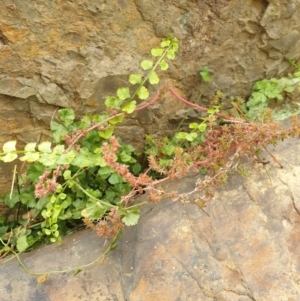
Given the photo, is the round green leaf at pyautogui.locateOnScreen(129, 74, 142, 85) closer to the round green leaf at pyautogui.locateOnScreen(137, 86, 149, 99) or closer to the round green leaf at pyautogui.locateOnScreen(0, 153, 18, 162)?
the round green leaf at pyautogui.locateOnScreen(137, 86, 149, 99)

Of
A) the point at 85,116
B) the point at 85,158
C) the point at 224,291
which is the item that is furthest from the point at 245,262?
the point at 85,116

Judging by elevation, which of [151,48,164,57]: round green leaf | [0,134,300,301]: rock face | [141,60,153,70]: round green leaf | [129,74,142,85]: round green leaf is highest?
[151,48,164,57]: round green leaf

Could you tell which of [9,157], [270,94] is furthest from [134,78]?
[270,94]

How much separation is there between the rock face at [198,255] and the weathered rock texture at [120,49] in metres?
0.57

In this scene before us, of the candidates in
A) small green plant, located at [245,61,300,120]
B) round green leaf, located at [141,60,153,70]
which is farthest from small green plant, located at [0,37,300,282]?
small green plant, located at [245,61,300,120]

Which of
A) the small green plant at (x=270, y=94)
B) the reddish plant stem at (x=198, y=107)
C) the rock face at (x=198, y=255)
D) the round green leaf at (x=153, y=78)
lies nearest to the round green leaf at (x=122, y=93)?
the round green leaf at (x=153, y=78)

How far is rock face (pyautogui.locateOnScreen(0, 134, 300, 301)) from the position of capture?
2322 mm

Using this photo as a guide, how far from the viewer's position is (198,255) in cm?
242

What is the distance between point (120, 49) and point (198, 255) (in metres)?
1.13

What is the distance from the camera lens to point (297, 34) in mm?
2861

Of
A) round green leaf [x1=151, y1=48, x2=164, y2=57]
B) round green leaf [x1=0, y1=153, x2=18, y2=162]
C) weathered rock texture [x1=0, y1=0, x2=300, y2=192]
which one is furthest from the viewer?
round green leaf [x1=151, y1=48, x2=164, y2=57]

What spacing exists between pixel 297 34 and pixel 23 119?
5.38 ft

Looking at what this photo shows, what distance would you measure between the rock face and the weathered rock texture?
0.57m

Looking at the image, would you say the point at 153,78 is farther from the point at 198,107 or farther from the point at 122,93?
the point at 198,107
